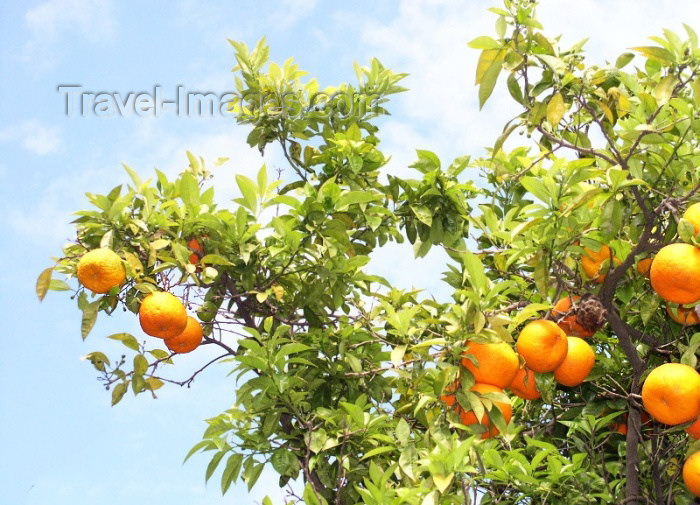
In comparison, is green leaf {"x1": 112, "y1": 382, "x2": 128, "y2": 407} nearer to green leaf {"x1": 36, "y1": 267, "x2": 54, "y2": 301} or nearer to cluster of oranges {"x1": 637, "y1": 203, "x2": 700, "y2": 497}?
green leaf {"x1": 36, "y1": 267, "x2": 54, "y2": 301}

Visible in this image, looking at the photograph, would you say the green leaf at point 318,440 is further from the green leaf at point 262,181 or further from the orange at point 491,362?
the green leaf at point 262,181

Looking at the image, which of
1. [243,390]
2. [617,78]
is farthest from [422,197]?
[243,390]

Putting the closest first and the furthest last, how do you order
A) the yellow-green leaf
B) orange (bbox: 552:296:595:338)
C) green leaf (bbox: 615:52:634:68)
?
the yellow-green leaf → orange (bbox: 552:296:595:338) → green leaf (bbox: 615:52:634:68)

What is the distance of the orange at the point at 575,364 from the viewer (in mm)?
3148

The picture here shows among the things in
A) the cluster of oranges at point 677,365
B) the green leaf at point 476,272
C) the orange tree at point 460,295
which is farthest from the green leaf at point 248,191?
the cluster of oranges at point 677,365

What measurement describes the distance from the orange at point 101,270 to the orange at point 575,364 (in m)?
1.81

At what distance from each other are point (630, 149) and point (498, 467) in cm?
136

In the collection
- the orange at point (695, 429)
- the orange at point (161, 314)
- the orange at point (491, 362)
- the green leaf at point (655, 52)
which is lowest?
the orange at point (695, 429)

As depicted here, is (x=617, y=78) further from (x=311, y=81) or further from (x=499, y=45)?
(x=311, y=81)

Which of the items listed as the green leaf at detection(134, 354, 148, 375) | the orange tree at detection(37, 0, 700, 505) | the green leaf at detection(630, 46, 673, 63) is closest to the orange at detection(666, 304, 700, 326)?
the orange tree at detection(37, 0, 700, 505)

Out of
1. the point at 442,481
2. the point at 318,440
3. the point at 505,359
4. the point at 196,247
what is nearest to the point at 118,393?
the point at 196,247

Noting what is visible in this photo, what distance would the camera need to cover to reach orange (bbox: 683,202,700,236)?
292 centimetres

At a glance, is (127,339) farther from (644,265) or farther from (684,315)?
(684,315)

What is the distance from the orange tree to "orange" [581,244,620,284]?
0.01 metres
